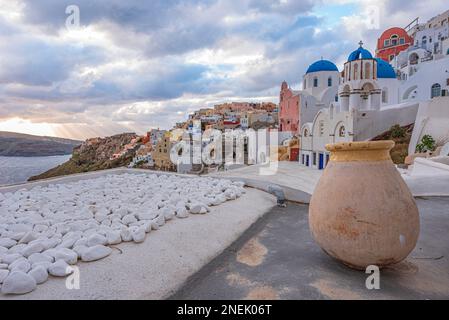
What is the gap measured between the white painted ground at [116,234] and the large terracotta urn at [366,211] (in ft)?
5.15

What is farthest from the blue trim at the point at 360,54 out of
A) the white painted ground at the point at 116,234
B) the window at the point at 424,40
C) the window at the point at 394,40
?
the window at the point at 424,40

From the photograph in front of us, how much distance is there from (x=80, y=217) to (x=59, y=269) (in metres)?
1.91

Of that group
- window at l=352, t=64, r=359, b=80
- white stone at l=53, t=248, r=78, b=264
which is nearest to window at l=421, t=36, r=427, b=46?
window at l=352, t=64, r=359, b=80

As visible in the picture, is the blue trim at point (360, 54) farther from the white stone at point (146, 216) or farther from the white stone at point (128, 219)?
the white stone at point (128, 219)

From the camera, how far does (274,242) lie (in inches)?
169

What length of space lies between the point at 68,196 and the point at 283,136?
69.0 feet

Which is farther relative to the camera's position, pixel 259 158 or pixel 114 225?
pixel 259 158

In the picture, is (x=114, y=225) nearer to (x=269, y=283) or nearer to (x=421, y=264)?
(x=269, y=283)

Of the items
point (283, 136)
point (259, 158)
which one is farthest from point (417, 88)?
point (259, 158)

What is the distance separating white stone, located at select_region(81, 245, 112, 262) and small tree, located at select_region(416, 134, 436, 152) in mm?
15434

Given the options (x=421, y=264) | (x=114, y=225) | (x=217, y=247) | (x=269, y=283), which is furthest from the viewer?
(x=114, y=225)

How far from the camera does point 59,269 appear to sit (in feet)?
9.49

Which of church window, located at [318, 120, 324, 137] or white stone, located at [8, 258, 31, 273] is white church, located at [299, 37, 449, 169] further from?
white stone, located at [8, 258, 31, 273]

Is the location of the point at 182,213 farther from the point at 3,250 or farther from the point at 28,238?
the point at 3,250
